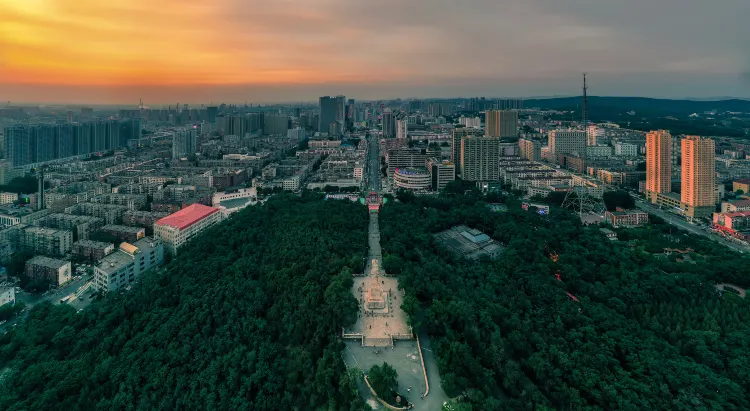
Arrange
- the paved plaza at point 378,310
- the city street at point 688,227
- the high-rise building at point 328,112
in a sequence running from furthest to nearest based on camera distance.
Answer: the high-rise building at point 328,112 < the city street at point 688,227 < the paved plaza at point 378,310

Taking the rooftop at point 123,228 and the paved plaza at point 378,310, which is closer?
the paved plaza at point 378,310

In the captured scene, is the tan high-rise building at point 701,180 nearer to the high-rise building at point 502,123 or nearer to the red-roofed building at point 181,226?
the red-roofed building at point 181,226

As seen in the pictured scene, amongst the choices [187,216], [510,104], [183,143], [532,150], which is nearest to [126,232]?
[187,216]

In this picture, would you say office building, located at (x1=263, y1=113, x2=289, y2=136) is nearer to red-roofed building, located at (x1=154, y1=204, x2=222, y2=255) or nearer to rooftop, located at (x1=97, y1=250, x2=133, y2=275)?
red-roofed building, located at (x1=154, y1=204, x2=222, y2=255)

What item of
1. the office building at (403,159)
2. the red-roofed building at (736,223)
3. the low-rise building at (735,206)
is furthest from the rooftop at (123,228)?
the low-rise building at (735,206)

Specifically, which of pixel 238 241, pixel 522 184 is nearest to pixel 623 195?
pixel 522 184

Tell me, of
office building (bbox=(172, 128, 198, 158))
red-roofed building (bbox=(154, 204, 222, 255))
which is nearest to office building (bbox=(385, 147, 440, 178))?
red-roofed building (bbox=(154, 204, 222, 255))

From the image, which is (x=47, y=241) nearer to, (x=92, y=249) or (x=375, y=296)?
(x=92, y=249)

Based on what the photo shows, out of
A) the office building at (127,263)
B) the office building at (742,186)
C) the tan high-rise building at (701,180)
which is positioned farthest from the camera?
the office building at (742,186)
